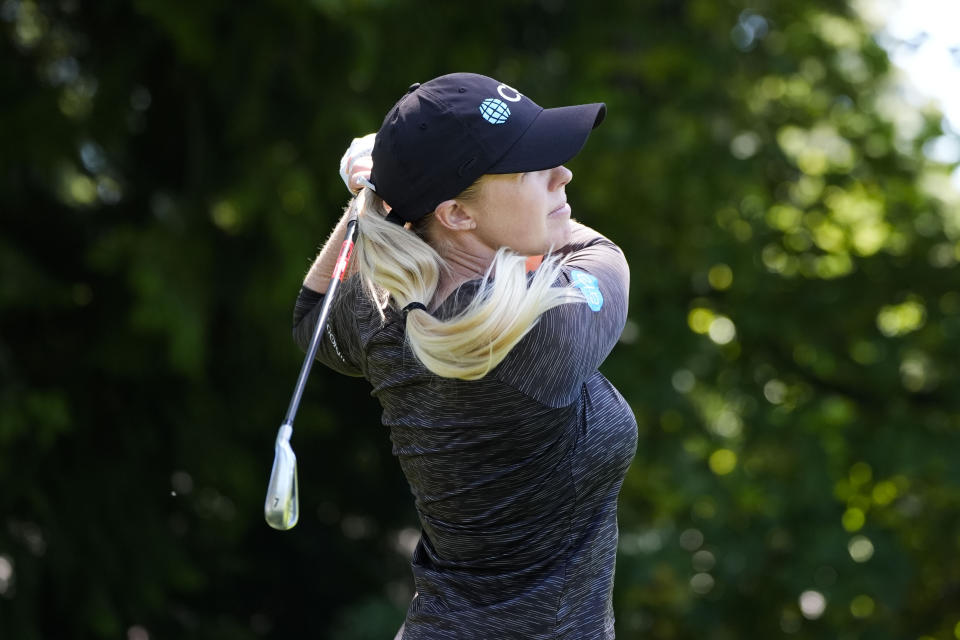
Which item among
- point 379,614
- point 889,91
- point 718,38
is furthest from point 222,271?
point 889,91

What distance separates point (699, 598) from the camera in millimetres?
6680

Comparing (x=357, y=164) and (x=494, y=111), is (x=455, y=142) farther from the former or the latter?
(x=357, y=164)

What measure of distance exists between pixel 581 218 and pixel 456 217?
4.72m

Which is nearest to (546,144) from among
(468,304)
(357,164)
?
(468,304)

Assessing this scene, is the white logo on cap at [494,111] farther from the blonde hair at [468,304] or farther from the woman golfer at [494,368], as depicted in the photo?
the blonde hair at [468,304]

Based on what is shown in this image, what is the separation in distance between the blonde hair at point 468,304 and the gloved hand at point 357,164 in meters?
0.24

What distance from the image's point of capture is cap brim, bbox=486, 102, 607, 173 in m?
1.75

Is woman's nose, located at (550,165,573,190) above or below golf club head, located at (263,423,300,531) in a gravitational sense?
above

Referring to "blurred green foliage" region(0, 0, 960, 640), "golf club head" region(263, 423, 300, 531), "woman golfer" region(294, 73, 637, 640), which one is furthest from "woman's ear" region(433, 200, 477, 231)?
"blurred green foliage" region(0, 0, 960, 640)

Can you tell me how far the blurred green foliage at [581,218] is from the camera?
555cm

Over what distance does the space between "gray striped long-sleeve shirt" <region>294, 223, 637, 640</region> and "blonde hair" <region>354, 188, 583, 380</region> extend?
42 mm

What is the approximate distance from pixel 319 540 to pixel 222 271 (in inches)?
101

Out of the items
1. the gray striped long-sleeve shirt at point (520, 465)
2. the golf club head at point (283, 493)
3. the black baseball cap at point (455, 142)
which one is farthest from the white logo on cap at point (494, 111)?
the golf club head at point (283, 493)

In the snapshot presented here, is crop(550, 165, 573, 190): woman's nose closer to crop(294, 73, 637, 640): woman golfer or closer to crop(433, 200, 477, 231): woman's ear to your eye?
crop(294, 73, 637, 640): woman golfer
